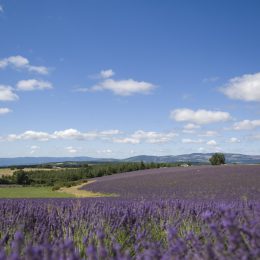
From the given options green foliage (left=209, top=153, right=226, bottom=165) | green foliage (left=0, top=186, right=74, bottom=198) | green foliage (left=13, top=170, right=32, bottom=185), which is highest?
green foliage (left=209, top=153, right=226, bottom=165)

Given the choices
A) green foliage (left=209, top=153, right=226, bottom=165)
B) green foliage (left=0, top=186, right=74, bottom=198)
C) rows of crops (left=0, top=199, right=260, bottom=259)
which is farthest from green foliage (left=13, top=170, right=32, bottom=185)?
rows of crops (left=0, top=199, right=260, bottom=259)

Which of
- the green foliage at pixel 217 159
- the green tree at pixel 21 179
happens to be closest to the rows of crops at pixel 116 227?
the green tree at pixel 21 179

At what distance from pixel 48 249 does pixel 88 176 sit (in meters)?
44.3

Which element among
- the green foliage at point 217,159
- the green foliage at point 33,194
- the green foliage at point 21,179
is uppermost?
the green foliage at point 217,159

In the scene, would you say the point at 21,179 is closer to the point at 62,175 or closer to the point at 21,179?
the point at 21,179

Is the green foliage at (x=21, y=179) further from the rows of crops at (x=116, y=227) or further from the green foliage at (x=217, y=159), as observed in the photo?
the rows of crops at (x=116, y=227)

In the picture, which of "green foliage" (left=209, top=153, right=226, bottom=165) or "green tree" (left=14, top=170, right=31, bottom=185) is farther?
"green foliage" (left=209, top=153, right=226, bottom=165)

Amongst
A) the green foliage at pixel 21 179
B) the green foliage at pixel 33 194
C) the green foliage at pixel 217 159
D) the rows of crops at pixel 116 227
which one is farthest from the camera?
the green foliage at pixel 217 159

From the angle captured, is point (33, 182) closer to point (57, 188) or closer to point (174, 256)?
point (57, 188)

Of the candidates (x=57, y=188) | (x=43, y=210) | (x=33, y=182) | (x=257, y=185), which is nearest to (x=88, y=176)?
(x=33, y=182)

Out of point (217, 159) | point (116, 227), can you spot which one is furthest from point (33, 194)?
point (217, 159)

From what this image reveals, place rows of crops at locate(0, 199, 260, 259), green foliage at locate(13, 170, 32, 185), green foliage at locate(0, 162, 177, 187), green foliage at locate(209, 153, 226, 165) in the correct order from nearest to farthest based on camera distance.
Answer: rows of crops at locate(0, 199, 260, 259), green foliage at locate(13, 170, 32, 185), green foliage at locate(0, 162, 177, 187), green foliage at locate(209, 153, 226, 165)

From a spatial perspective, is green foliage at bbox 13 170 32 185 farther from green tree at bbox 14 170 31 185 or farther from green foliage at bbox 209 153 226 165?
green foliage at bbox 209 153 226 165

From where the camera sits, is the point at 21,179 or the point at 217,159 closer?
the point at 21,179
